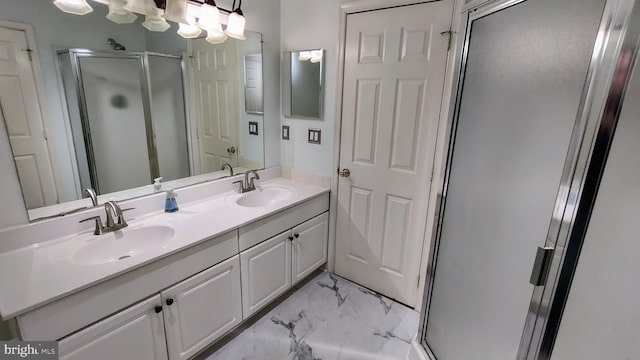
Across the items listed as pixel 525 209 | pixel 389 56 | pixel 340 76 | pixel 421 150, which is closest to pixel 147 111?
pixel 340 76

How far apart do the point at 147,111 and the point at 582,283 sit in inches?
81.9

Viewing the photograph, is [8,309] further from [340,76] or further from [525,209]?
[340,76]

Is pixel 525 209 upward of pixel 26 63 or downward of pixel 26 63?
downward

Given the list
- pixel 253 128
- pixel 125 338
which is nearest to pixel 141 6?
pixel 253 128

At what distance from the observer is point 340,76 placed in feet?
6.88

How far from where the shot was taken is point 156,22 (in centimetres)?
158

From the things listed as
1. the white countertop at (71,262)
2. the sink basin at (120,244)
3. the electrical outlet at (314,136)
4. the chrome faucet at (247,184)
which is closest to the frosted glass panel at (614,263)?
the white countertop at (71,262)

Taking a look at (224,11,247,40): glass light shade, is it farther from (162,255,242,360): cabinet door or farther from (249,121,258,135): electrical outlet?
(162,255,242,360): cabinet door

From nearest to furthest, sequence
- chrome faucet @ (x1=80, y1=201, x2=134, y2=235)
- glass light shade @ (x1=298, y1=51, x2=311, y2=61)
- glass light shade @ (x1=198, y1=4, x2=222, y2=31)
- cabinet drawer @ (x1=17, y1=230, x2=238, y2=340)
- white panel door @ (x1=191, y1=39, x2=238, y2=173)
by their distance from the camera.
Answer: cabinet drawer @ (x1=17, y1=230, x2=238, y2=340)
chrome faucet @ (x1=80, y1=201, x2=134, y2=235)
glass light shade @ (x1=198, y1=4, x2=222, y2=31)
white panel door @ (x1=191, y1=39, x2=238, y2=173)
glass light shade @ (x1=298, y1=51, x2=311, y2=61)

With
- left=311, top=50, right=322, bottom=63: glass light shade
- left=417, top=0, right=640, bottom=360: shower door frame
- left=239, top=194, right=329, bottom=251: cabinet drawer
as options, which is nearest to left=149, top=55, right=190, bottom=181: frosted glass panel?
left=239, top=194, right=329, bottom=251: cabinet drawer

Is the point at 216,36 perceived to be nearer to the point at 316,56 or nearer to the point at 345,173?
the point at 316,56

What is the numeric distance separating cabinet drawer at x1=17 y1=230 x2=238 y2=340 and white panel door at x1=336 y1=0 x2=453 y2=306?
A: 1.08 m

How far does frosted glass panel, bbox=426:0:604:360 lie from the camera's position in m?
0.81

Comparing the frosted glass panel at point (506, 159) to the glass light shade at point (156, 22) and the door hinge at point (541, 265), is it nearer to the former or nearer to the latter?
the door hinge at point (541, 265)
